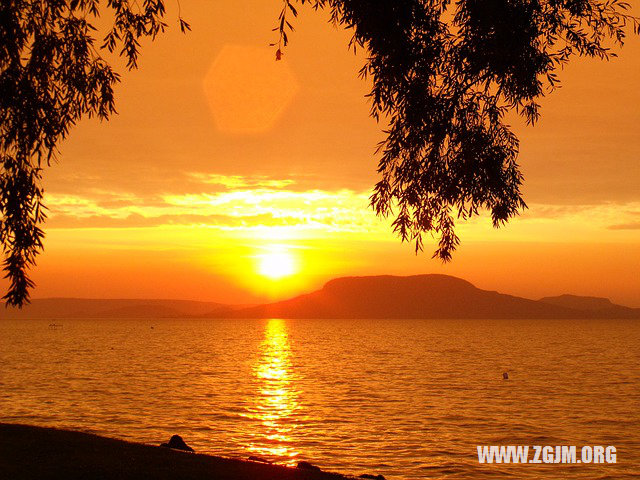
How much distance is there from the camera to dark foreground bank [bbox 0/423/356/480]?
1369 cm

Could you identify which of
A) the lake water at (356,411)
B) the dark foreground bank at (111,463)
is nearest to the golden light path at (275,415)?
the lake water at (356,411)

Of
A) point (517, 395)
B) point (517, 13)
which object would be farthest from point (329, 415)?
point (517, 13)

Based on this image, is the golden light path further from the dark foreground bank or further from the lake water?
the dark foreground bank

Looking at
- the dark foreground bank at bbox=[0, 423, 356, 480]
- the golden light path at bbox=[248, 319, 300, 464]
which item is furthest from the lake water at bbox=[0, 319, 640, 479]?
the dark foreground bank at bbox=[0, 423, 356, 480]

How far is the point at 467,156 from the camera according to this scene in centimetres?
1212

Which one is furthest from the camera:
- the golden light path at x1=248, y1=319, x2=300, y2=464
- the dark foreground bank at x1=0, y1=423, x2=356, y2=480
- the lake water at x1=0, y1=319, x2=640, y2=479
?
the golden light path at x1=248, y1=319, x2=300, y2=464

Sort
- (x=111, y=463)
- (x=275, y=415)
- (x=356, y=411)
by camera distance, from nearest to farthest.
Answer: (x=111, y=463) < (x=275, y=415) < (x=356, y=411)

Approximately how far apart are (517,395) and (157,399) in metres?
28.7

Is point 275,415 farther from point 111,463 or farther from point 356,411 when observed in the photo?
point 111,463

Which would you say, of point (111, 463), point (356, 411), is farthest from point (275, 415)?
point (111, 463)

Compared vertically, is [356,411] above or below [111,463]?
below

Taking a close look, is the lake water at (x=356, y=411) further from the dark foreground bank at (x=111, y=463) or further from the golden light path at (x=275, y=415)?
the dark foreground bank at (x=111, y=463)

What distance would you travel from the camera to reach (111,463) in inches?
574

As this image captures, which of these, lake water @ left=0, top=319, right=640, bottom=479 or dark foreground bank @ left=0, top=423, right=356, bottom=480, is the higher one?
dark foreground bank @ left=0, top=423, right=356, bottom=480
